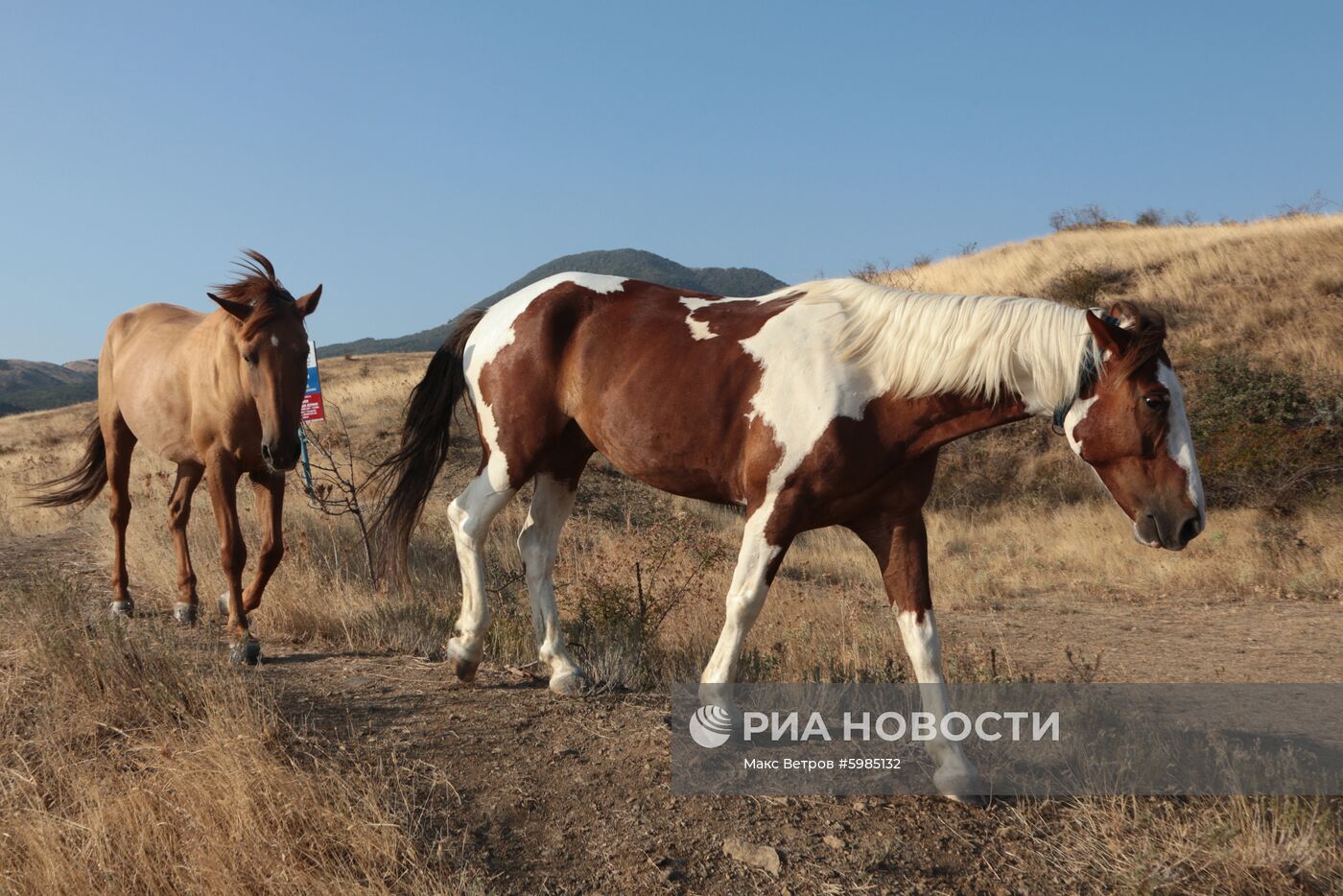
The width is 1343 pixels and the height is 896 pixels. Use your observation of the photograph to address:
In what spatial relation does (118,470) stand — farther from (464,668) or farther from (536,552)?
(536,552)

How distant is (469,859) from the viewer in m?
3.24

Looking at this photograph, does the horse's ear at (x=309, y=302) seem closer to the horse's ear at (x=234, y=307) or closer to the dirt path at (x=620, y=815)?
the horse's ear at (x=234, y=307)

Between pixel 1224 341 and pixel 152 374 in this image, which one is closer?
pixel 152 374

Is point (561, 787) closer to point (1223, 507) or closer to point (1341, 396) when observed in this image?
point (1223, 507)

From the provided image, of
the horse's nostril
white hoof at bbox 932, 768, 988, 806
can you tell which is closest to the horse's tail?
white hoof at bbox 932, 768, 988, 806

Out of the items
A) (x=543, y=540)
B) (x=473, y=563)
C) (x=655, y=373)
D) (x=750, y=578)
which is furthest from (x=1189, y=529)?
(x=473, y=563)

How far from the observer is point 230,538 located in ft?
20.2

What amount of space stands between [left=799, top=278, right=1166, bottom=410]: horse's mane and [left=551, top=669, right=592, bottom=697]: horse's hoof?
87.8 inches

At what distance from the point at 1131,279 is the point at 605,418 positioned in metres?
25.2

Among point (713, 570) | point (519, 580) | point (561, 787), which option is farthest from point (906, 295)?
point (713, 570)

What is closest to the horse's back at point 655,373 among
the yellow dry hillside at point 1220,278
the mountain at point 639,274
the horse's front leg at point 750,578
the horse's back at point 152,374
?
the horse's front leg at point 750,578

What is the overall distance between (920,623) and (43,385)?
567 feet

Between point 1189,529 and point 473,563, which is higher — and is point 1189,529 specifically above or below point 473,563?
above

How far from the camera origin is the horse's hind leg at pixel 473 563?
512 cm
